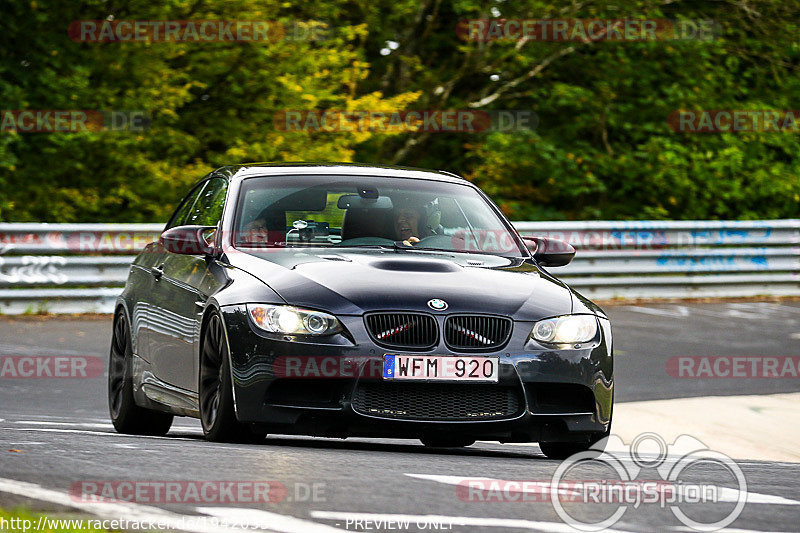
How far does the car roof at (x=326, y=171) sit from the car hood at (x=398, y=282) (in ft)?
2.80

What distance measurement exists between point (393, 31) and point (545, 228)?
10202 millimetres

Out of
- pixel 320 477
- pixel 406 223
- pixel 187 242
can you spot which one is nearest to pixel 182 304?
pixel 187 242

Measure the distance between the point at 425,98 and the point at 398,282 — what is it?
2293 centimetres

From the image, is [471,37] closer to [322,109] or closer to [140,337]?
[322,109]

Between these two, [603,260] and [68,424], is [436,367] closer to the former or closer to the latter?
[68,424]

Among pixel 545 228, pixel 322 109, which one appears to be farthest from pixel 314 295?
pixel 322 109

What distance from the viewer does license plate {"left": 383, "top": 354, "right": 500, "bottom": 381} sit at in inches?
289

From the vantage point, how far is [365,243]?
8508 millimetres

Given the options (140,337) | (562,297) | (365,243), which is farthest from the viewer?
(140,337)

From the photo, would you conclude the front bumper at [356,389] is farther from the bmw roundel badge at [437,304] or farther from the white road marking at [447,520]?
the white road marking at [447,520]

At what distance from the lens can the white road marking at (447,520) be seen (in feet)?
17.4

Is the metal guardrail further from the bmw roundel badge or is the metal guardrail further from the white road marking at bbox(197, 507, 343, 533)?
the white road marking at bbox(197, 507, 343, 533)

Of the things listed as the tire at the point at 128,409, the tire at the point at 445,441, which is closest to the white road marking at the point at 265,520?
the tire at the point at 445,441

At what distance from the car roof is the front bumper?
1609mm
